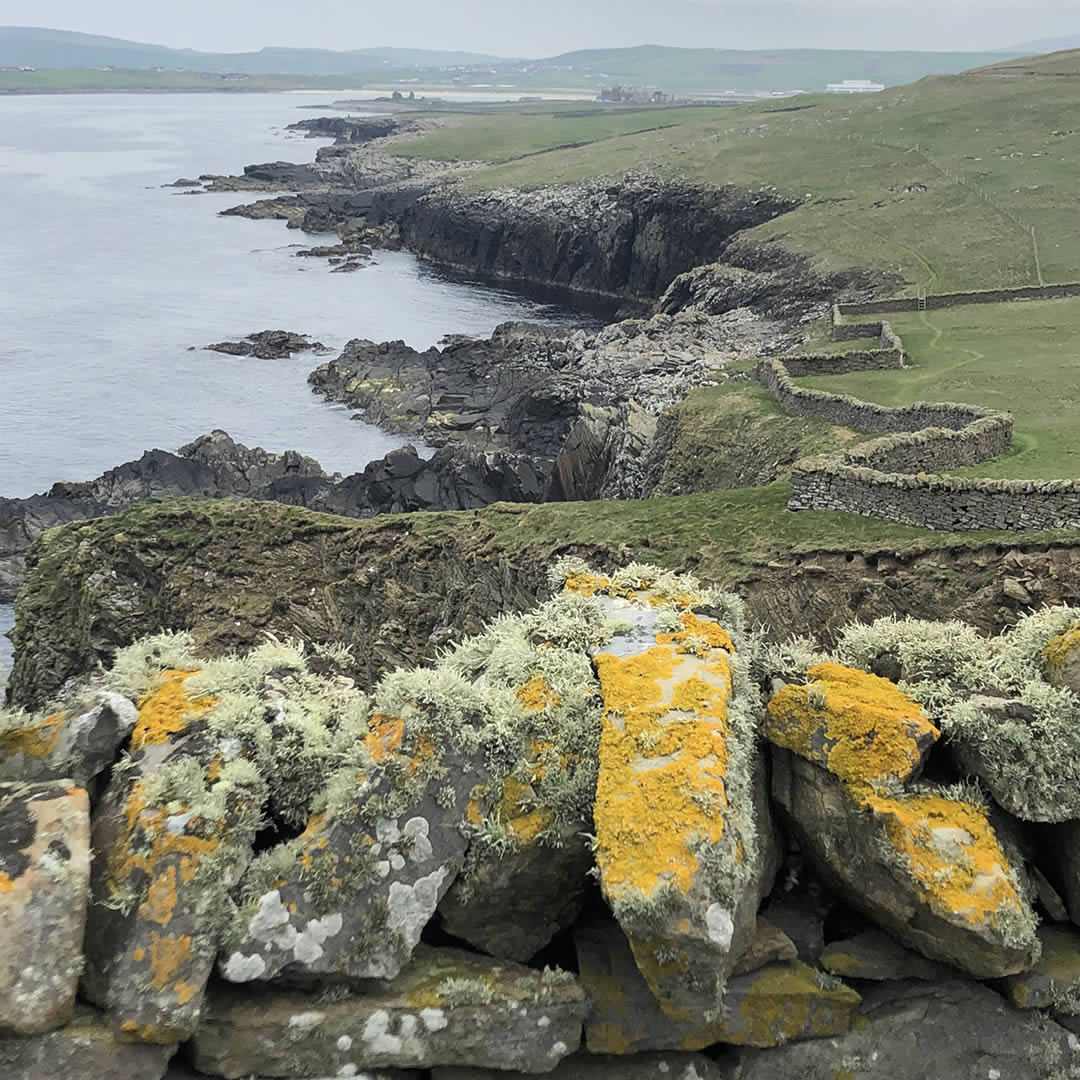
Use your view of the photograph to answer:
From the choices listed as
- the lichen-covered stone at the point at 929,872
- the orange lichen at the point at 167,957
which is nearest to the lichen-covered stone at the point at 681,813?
the lichen-covered stone at the point at 929,872

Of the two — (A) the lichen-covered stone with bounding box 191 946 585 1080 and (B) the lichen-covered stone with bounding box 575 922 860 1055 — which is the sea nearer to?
(A) the lichen-covered stone with bounding box 191 946 585 1080

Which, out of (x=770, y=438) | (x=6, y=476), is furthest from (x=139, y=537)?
(x=6, y=476)

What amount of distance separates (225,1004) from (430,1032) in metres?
1.40

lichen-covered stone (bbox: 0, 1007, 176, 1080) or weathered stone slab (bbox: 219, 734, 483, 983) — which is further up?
weathered stone slab (bbox: 219, 734, 483, 983)

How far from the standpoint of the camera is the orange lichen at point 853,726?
811cm

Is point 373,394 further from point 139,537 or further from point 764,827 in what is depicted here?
point 764,827

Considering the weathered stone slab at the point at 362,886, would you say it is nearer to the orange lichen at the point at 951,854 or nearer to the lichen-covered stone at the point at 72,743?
the lichen-covered stone at the point at 72,743

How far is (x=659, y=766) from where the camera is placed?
Answer: 767cm

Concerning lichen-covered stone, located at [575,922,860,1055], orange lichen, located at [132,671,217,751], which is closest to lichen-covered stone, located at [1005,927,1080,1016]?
lichen-covered stone, located at [575,922,860,1055]

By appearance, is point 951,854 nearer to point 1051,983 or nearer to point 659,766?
point 1051,983

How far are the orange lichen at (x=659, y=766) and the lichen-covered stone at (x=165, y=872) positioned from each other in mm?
2621

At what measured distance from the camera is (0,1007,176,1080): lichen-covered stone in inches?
256

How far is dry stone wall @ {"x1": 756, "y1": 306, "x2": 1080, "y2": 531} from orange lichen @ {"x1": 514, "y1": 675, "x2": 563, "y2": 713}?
16607mm

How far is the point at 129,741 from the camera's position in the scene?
8188mm
